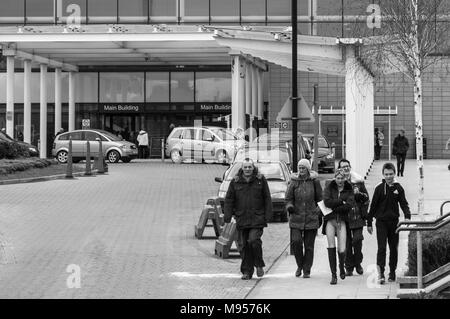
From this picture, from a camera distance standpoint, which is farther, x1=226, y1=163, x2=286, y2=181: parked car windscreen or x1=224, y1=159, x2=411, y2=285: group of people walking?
x1=226, y1=163, x2=286, y2=181: parked car windscreen

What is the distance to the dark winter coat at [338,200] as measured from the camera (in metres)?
13.5

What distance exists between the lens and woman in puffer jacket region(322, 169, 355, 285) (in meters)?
13.5

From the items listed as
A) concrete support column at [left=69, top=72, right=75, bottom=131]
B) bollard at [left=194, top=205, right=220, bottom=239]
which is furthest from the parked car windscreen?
concrete support column at [left=69, top=72, right=75, bottom=131]

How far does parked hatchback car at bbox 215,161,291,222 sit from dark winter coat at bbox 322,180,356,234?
7.30 meters

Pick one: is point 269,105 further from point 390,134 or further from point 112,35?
point 112,35

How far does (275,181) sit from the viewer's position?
22203 millimetres

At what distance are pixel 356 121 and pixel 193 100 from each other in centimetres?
2080

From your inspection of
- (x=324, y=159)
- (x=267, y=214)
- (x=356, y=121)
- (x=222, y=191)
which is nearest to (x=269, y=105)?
(x=324, y=159)

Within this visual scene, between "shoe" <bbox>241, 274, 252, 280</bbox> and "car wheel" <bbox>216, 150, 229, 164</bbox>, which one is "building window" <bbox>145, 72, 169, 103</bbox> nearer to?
"car wheel" <bbox>216, 150, 229, 164</bbox>

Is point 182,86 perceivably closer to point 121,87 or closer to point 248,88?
point 121,87

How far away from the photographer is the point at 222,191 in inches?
853

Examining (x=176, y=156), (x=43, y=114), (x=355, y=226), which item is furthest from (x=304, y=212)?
(x=43, y=114)

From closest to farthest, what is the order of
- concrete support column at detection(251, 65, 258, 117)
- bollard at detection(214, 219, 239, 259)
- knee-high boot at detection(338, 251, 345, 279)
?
1. knee-high boot at detection(338, 251, 345, 279)
2. bollard at detection(214, 219, 239, 259)
3. concrete support column at detection(251, 65, 258, 117)
